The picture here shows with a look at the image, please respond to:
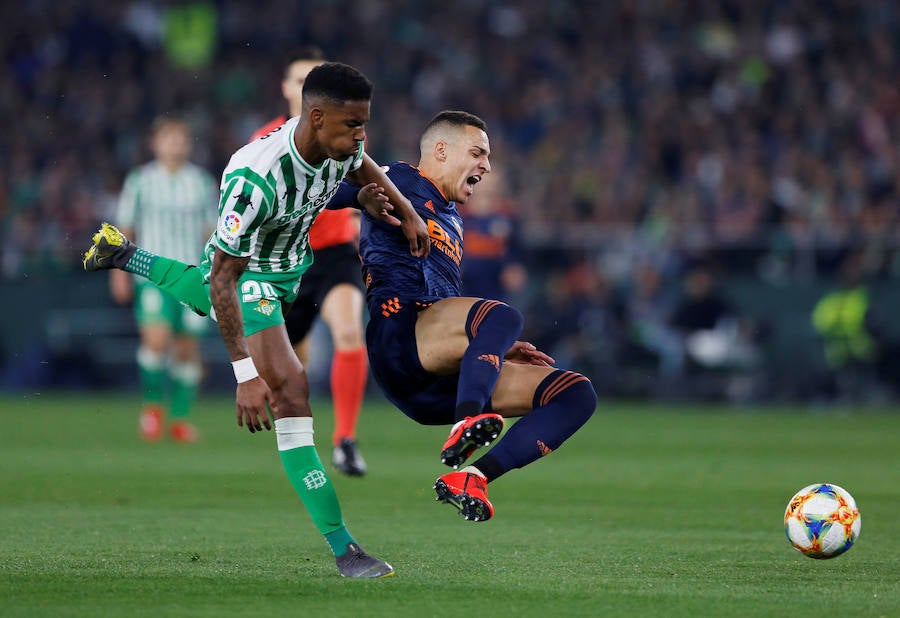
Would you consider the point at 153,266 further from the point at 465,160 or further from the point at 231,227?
the point at 465,160

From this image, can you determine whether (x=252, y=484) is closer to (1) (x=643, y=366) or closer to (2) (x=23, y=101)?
(1) (x=643, y=366)

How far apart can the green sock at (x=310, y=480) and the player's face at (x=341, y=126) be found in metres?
1.10

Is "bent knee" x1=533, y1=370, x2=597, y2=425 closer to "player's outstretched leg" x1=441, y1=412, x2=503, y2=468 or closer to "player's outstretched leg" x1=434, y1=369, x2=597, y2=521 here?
→ "player's outstretched leg" x1=434, y1=369, x2=597, y2=521

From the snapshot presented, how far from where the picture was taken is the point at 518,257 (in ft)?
46.5

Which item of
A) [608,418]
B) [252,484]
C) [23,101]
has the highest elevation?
[23,101]

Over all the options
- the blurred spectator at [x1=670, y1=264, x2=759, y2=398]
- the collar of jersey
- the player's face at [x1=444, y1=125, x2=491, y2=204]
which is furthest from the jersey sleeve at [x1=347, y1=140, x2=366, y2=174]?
the blurred spectator at [x1=670, y1=264, x2=759, y2=398]

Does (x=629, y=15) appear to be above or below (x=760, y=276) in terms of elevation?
above

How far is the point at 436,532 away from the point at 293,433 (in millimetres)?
1493

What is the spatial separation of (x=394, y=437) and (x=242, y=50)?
1136 cm

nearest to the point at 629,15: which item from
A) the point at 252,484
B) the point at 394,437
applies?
the point at 394,437

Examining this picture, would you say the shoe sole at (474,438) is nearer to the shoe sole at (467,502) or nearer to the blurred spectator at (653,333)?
the shoe sole at (467,502)

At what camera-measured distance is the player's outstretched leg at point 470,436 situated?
16.7 feet

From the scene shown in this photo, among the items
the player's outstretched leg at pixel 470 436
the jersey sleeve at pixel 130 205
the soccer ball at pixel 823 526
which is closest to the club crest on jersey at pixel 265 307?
the player's outstretched leg at pixel 470 436

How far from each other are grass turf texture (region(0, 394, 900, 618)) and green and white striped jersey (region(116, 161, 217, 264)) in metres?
1.79
